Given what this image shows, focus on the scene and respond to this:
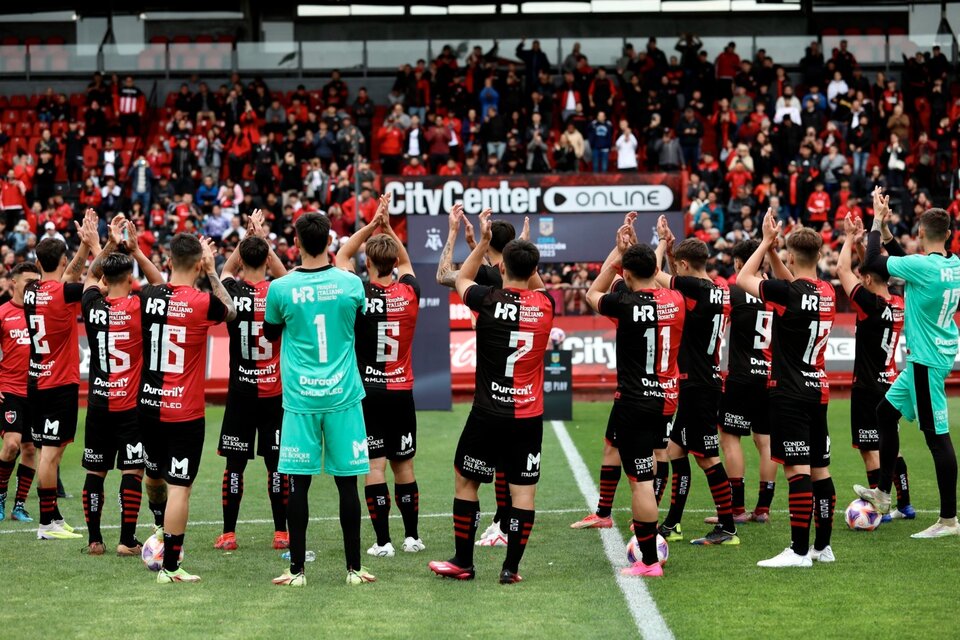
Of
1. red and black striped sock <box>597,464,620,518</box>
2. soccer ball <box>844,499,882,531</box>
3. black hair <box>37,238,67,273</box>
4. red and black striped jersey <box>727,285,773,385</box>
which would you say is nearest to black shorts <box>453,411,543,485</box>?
red and black striped sock <box>597,464,620,518</box>

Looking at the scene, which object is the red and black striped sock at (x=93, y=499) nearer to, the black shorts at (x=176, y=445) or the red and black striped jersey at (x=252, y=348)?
the black shorts at (x=176, y=445)

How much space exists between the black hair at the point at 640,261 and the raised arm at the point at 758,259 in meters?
0.80

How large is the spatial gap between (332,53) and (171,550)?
94.4 feet

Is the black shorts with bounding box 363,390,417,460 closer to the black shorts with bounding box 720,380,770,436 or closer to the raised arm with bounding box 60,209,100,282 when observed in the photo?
the raised arm with bounding box 60,209,100,282

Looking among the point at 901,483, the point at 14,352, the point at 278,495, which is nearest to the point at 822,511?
the point at 901,483

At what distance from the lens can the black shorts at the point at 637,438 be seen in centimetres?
877

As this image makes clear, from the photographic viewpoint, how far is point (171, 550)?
8.71m

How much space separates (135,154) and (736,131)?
16088 mm

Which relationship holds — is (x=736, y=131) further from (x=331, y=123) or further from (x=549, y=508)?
(x=549, y=508)

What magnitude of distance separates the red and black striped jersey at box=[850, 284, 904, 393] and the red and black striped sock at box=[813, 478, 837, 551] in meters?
2.00

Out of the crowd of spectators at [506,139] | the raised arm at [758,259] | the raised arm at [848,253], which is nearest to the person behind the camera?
the raised arm at [758,259]

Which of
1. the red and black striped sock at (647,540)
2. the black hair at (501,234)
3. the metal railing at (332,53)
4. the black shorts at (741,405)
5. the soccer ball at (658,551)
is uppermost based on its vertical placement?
the metal railing at (332,53)

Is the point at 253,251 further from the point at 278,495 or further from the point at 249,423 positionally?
the point at 278,495

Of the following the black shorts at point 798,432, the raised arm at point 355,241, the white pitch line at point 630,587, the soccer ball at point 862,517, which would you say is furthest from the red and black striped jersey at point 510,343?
the soccer ball at point 862,517
